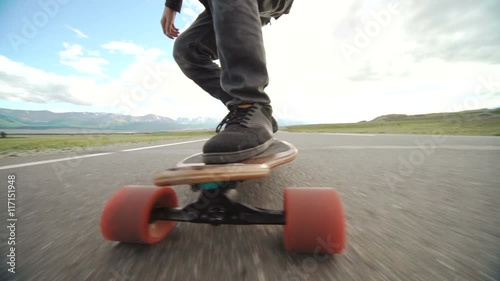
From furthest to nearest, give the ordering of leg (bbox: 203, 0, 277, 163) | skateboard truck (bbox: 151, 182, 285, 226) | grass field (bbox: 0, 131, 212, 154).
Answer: grass field (bbox: 0, 131, 212, 154), leg (bbox: 203, 0, 277, 163), skateboard truck (bbox: 151, 182, 285, 226)

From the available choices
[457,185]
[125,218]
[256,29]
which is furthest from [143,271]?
[457,185]

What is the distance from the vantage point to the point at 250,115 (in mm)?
1090

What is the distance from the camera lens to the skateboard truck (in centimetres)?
Answer: 62

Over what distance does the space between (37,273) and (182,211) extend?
307 mm

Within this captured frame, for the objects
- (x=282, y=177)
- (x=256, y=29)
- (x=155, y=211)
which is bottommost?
(x=282, y=177)

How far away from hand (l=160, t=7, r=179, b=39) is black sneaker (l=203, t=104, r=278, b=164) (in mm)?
1091

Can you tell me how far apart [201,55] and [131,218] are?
1.34 metres

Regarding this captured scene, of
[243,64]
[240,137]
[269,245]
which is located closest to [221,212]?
[269,245]

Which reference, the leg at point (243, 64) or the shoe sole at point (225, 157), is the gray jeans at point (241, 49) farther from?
the shoe sole at point (225, 157)

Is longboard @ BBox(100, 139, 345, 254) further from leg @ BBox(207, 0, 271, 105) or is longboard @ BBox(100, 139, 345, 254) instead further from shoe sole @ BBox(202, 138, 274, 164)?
leg @ BBox(207, 0, 271, 105)

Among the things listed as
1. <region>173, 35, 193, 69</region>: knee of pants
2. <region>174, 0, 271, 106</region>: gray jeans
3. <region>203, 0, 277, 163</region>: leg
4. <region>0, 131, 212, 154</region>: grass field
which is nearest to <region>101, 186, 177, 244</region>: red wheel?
<region>203, 0, 277, 163</region>: leg

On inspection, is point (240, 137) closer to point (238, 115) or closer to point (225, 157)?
point (225, 157)

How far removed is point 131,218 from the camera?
1.96 feet

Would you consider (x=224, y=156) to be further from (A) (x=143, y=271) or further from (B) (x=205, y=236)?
(A) (x=143, y=271)
